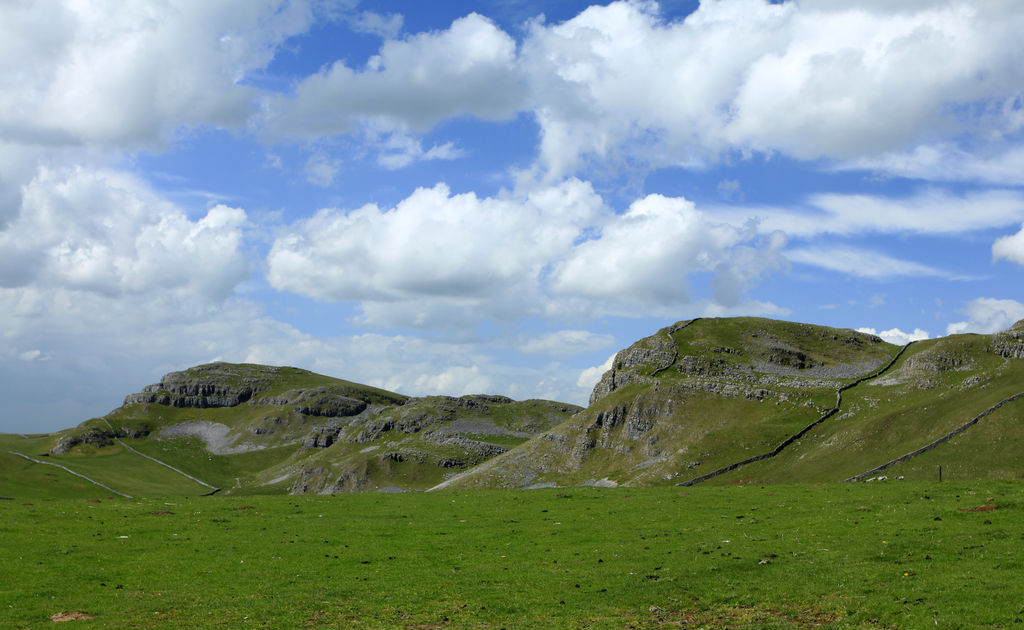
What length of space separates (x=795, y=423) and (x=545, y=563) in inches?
4969

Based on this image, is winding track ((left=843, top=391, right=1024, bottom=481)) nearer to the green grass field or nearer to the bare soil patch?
the green grass field

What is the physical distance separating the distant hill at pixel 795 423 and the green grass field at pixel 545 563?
212 feet

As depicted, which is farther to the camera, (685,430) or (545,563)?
(685,430)

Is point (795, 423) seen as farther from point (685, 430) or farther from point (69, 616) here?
point (69, 616)

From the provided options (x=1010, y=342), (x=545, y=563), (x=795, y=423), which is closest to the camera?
(x=545, y=563)

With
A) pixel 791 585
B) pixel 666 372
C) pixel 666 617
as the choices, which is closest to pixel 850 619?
pixel 791 585

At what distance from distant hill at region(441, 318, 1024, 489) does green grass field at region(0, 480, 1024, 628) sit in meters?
64.5

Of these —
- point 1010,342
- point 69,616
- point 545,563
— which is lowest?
point 69,616

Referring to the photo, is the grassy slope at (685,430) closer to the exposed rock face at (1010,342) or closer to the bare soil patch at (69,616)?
the exposed rock face at (1010,342)

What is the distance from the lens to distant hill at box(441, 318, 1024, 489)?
338ft

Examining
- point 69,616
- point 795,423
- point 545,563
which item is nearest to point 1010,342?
point 795,423

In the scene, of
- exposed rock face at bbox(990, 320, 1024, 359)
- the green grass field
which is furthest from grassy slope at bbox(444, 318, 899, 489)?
the green grass field

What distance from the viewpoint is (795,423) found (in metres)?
146

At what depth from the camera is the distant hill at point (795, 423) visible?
103m
